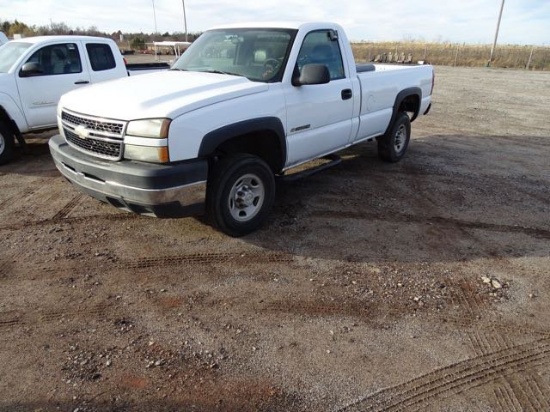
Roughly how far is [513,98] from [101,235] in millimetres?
15485

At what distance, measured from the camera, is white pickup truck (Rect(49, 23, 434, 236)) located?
3.41 m

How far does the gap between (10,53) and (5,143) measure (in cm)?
170

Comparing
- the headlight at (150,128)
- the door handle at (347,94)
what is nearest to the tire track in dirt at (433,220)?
the door handle at (347,94)

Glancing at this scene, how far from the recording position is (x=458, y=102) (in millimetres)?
14023

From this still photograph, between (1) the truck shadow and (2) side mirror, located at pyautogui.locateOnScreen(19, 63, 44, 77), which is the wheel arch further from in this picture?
(2) side mirror, located at pyautogui.locateOnScreen(19, 63, 44, 77)

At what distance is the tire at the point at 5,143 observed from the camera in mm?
6512

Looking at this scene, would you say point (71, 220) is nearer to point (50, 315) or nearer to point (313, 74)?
point (50, 315)

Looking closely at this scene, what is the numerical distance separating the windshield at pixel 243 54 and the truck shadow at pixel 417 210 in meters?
1.59

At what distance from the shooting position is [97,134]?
363 cm

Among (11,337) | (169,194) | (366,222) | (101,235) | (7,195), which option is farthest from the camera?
(7,195)

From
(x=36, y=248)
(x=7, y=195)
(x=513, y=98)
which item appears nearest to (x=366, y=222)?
(x=36, y=248)

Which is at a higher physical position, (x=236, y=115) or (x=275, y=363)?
(x=236, y=115)

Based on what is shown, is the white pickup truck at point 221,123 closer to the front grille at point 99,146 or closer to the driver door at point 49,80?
the front grille at point 99,146

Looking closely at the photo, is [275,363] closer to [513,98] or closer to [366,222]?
[366,222]
